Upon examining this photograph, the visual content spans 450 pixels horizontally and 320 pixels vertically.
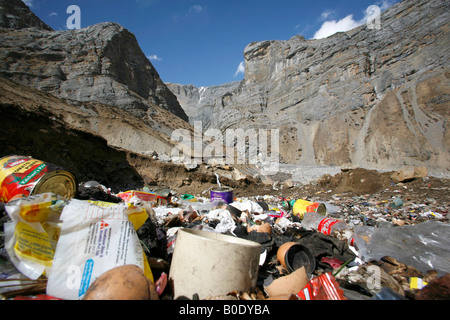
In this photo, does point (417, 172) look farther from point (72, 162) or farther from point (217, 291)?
point (72, 162)

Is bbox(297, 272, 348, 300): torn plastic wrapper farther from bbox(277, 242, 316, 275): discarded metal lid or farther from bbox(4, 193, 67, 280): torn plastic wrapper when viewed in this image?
bbox(4, 193, 67, 280): torn plastic wrapper

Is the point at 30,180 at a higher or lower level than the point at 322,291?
higher

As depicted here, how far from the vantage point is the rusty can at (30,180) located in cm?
206

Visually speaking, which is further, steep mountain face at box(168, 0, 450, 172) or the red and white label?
steep mountain face at box(168, 0, 450, 172)

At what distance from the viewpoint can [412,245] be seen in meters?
2.23

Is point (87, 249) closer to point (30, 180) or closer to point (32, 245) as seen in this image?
point (32, 245)

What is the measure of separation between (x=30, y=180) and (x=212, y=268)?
2.20 metres

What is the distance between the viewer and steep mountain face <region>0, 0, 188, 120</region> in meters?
22.5

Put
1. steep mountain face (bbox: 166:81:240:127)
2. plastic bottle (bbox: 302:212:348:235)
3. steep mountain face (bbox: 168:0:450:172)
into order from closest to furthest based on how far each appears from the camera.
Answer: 1. plastic bottle (bbox: 302:212:348:235)
2. steep mountain face (bbox: 168:0:450:172)
3. steep mountain face (bbox: 166:81:240:127)

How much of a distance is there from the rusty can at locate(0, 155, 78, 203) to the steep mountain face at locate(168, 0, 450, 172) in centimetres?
2341

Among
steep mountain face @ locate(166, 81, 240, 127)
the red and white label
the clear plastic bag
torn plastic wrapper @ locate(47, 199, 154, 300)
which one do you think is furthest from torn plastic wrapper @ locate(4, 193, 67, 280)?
steep mountain face @ locate(166, 81, 240, 127)

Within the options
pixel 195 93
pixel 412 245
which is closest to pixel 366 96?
pixel 412 245

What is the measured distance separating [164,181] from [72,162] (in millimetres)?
3151

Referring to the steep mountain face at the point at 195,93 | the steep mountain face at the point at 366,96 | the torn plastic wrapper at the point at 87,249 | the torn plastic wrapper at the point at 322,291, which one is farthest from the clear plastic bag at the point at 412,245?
the steep mountain face at the point at 195,93
